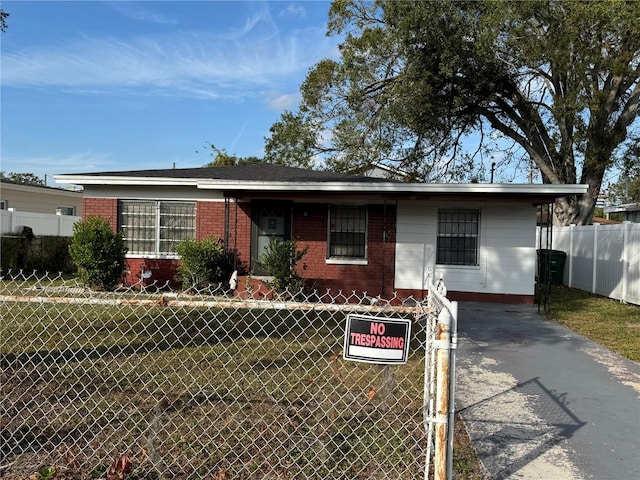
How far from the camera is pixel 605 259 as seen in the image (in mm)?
13289

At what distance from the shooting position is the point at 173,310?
328 inches

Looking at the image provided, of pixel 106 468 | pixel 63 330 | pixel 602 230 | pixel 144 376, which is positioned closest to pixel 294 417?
pixel 106 468

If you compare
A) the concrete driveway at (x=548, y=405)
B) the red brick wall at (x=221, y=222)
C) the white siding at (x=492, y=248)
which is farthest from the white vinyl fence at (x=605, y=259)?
the red brick wall at (x=221, y=222)

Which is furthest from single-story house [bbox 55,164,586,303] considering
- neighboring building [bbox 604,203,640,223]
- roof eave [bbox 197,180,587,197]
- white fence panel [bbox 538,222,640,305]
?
neighboring building [bbox 604,203,640,223]

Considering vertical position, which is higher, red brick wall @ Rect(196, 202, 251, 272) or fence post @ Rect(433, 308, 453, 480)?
red brick wall @ Rect(196, 202, 251, 272)

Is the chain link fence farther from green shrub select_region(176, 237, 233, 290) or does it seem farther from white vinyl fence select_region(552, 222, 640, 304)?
white vinyl fence select_region(552, 222, 640, 304)

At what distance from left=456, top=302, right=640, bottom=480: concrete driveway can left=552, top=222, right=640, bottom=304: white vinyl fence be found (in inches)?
206

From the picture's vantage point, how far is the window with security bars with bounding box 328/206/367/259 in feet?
39.4

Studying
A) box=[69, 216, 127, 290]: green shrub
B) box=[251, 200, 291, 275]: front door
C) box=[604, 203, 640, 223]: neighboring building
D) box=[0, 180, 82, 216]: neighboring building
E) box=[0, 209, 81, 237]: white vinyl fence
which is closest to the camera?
box=[69, 216, 127, 290]: green shrub

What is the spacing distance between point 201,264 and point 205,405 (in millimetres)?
7011

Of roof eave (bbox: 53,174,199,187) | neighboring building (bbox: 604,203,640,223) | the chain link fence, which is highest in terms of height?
neighboring building (bbox: 604,203,640,223)

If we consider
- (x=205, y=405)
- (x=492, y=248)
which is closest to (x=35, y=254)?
(x=205, y=405)

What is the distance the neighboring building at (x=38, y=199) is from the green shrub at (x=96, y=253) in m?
14.7

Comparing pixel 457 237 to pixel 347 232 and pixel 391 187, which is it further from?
pixel 347 232
